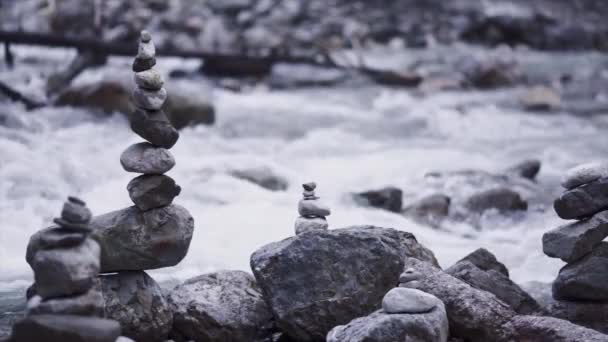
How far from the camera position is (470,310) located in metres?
4.89

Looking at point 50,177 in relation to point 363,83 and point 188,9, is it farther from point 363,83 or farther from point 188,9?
point 188,9

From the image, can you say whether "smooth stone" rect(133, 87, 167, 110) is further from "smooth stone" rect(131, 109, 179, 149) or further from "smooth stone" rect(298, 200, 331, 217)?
"smooth stone" rect(298, 200, 331, 217)

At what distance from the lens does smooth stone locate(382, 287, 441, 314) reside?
434 centimetres

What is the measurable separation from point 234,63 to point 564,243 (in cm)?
1358

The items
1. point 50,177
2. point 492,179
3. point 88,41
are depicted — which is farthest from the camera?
point 88,41

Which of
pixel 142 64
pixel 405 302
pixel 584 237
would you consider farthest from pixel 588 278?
pixel 142 64

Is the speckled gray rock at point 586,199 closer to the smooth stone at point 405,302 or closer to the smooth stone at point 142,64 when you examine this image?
the smooth stone at point 405,302

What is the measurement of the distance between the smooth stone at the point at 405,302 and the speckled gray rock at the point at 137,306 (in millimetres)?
1451

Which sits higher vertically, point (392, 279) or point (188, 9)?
point (188, 9)

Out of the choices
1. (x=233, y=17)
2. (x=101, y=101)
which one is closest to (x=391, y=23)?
(x=233, y=17)

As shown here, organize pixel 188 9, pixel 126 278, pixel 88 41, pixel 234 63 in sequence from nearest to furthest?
pixel 126 278
pixel 88 41
pixel 234 63
pixel 188 9

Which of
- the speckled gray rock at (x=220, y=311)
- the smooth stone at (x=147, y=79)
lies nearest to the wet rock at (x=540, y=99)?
the speckled gray rock at (x=220, y=311)

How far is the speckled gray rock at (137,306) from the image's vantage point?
475cm

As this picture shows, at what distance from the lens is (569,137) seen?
1373 cm
